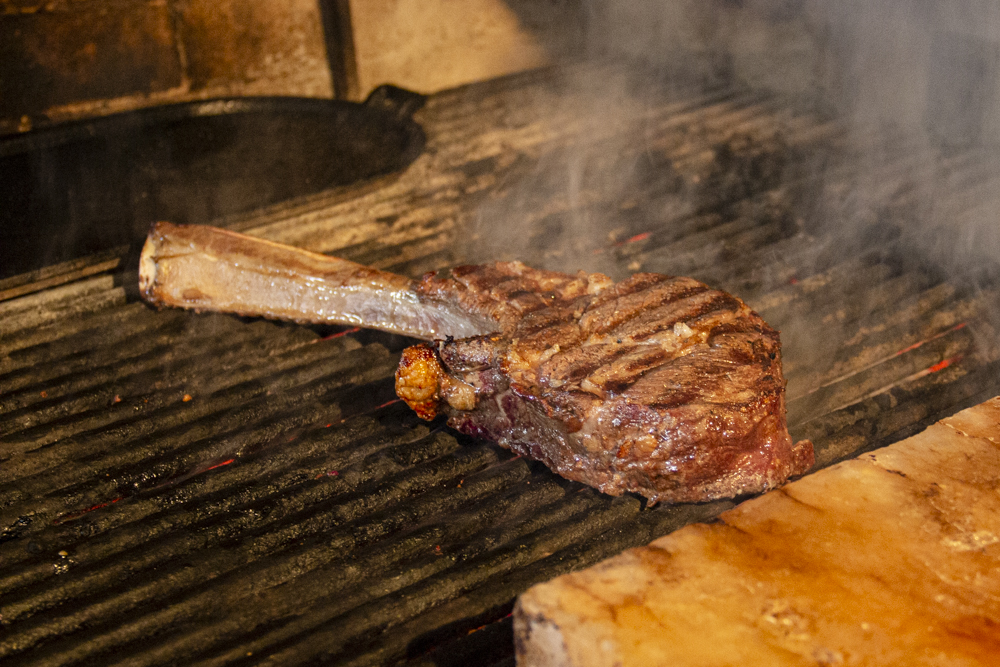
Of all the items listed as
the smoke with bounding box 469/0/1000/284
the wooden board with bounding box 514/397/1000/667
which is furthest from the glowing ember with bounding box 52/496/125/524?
the smoke with bounding box 469/0/1000/284

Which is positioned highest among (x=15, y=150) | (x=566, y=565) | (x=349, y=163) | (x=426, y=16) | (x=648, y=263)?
(x=426, y=16)

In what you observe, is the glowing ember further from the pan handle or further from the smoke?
the pan handle

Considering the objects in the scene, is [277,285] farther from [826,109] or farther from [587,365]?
[826,109]

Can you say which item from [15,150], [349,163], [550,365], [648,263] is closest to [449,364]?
[550,365]

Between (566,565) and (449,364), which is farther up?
(449,364)

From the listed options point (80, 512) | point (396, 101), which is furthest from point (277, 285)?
point (396, 101)

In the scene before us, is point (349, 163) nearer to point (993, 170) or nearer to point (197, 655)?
point (197, 655)

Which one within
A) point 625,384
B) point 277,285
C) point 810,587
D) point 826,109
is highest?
point 826,109

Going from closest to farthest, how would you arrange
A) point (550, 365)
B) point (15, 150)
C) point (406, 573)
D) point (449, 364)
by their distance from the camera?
1. point (406, 573)
2. point (550, 365)
3. point (449, 364)
4. point (15, 150)
